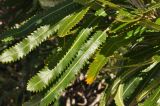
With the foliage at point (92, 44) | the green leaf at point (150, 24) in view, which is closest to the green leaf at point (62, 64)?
the foliage at point (92, 44)

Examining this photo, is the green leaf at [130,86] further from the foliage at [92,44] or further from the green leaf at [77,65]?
the green leaf at [77,65]

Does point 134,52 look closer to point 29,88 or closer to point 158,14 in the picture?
point 158,14

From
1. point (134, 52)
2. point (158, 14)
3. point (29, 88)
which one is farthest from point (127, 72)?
point (29, 88)

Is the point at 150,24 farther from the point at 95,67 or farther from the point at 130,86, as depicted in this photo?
the point at 130,86

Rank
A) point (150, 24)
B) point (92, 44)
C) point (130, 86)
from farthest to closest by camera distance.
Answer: point (130, 86)
point (92, 44)
point (150, 24)

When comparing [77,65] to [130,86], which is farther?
[130,86]

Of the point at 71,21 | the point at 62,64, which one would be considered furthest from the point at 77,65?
the point at 71,21

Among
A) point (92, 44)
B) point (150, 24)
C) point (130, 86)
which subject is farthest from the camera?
point (130, 86)
